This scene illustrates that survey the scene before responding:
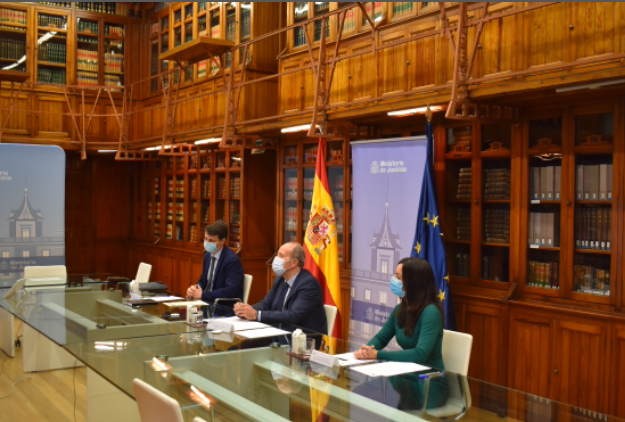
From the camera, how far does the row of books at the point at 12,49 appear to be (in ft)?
34.4

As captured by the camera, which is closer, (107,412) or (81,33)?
(107,412)

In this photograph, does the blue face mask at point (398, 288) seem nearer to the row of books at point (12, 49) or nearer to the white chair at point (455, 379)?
the white chair at point (455, 379)

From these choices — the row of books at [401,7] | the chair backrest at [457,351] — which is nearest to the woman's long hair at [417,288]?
the chair backrest at [457,351]

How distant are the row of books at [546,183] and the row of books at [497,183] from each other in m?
0.24

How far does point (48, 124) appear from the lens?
10.7 metres

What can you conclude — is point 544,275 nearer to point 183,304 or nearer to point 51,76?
point 183,304

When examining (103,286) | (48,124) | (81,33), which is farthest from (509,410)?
(81,33)

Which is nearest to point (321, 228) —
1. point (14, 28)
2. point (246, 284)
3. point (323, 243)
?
point (323, 243)

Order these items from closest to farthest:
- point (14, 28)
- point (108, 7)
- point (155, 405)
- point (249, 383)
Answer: point (155, 405), point (249, 383), point (14, 28), point (108, 7)

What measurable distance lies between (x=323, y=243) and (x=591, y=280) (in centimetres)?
260

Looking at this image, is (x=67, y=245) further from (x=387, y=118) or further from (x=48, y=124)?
(x=387, y=118)

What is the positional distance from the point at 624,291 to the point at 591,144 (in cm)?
111

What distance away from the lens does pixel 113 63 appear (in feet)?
38.1

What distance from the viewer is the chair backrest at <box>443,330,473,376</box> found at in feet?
11.8
